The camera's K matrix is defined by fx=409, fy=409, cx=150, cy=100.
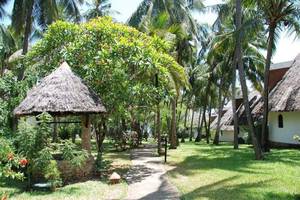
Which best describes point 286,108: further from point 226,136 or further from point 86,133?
point 226,136

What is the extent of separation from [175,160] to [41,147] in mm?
9077

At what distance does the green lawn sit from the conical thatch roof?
3929mm

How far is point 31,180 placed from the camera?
12992 mm

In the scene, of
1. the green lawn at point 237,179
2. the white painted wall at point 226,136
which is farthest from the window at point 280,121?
the white painted wall at point 226,136

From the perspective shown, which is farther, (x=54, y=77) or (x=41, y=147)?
(x=54, y=77)

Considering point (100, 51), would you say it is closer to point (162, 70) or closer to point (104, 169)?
point (162, 70)

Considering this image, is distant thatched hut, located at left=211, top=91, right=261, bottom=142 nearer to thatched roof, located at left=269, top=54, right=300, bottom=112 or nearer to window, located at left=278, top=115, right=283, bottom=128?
window, located at left=278, top=115, right=283, bottom=128

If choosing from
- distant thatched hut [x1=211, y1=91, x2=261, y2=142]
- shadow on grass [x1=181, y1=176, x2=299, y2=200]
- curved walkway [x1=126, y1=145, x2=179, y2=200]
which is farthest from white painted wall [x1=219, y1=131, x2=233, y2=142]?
shadow on grass [x1=181, y1=176, x2=299, y2=200]

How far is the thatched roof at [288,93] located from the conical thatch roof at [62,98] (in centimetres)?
1529

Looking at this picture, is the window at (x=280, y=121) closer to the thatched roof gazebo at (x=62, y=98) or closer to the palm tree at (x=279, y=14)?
the palm tree at (x=279, y=14)

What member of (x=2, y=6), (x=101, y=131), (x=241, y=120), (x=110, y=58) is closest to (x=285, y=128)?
(x=241, y=120)

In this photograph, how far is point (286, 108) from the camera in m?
26.0

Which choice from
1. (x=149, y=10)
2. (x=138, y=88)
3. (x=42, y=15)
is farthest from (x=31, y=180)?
(x=149, y=10)

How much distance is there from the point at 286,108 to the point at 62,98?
16912 mm
